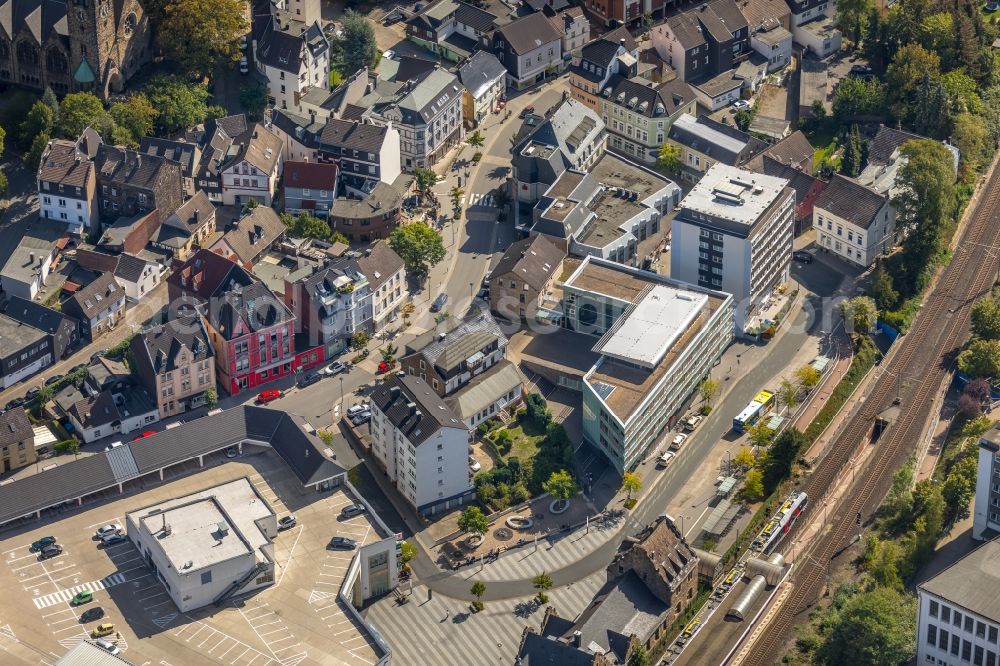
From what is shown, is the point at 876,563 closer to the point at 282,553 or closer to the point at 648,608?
the point at 648,608

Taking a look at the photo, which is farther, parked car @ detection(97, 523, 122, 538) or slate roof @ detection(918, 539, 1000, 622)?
parked car @ detection(97, 523, 122, 538)

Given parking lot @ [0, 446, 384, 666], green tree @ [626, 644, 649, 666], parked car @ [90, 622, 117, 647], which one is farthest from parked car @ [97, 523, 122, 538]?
green tree @ [626, 644, 649, 666]

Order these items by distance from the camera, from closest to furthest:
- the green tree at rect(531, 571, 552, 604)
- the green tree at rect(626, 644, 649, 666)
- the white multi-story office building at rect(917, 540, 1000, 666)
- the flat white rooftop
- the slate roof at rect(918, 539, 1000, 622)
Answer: the white multi-story office building at rect(917, 540, 1000, 666)
the slate roof at rect(918, 539, 1000, 622)
the green tree at rect(626, 644, 649, 666)
the flat white rooftop
the green tree at rect(531, 571, 552, 604)

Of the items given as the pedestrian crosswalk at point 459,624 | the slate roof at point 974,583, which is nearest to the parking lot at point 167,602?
the pedestrian crosswalk at point 459,624

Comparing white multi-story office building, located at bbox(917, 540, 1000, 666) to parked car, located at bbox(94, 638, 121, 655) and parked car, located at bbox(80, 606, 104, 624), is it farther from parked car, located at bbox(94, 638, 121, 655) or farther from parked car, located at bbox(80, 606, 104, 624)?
parked car, located at bbox(80, 606, 104, 624)

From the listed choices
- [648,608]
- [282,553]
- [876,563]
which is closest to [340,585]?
[282,553]

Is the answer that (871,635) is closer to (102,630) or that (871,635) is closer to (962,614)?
(962,614)
